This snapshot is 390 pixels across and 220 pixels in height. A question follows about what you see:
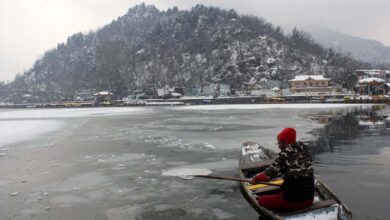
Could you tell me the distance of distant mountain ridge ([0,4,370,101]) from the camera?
137m

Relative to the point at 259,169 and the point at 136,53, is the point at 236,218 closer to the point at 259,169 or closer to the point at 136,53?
the point at 259,169

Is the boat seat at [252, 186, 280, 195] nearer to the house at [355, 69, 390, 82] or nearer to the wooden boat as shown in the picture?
the wooden boat

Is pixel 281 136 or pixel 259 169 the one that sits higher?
pixel 281 136

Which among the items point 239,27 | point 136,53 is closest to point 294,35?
point 239,27

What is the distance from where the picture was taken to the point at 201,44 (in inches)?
6786

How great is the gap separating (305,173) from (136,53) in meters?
180

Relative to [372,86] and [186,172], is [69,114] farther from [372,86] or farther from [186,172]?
[372,86]

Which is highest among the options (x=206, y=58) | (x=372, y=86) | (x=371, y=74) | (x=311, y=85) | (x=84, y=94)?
(x=206, y=58)

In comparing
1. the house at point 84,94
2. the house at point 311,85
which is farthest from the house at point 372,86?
the house at point 84,94

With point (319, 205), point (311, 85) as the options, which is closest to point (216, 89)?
point (311, 85)

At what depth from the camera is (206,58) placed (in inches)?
6280

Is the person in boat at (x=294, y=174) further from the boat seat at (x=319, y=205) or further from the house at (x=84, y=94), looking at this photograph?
the house at (x=84, y=94)

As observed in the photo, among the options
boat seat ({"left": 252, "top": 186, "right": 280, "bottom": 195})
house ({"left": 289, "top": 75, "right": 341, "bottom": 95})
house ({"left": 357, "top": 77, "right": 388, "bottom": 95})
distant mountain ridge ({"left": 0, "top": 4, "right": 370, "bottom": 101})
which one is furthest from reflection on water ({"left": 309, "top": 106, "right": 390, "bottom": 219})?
distant mountain ridge ({"left": 0, "top": 4, "right": 370, "bottom": 101})

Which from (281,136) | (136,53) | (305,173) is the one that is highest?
(136,53)
